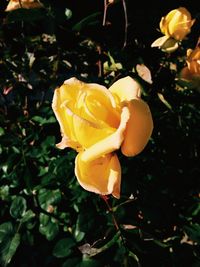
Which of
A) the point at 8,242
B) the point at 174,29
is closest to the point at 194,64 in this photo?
the point at 174,29

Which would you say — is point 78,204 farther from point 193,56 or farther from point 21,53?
point 21,53

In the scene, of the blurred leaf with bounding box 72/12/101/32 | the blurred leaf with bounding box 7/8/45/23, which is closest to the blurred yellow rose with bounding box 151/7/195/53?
the blurred leaf with bounding box 72/12/101/32

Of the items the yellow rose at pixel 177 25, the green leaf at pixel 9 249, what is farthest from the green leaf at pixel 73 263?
the yellow rose at pixel 177 25

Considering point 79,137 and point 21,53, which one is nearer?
point 79,137

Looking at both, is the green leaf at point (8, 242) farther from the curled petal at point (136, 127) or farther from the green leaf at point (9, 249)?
the curled petal at point (136, 127)

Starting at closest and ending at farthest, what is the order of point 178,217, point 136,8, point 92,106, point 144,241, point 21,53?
point 92,106
point 144,241
point 178,217
point 21,53
point 136,8

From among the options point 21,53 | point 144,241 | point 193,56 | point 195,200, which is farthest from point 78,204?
point 21,53

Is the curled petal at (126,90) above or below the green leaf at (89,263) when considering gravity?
above
